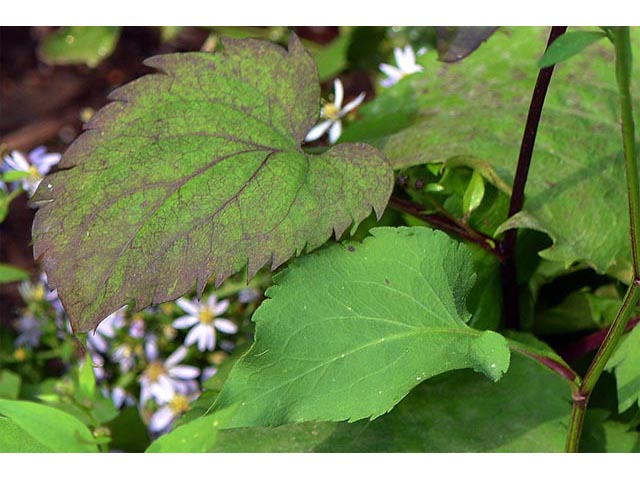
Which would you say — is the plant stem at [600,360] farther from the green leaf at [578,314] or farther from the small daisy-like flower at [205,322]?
the small daisy-like flower at [205,322]

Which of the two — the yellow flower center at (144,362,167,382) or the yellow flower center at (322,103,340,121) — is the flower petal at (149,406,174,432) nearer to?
the yellow flower center at (144,362,167,382)

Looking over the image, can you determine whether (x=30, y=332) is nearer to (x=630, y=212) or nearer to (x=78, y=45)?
(x=78, y=45)

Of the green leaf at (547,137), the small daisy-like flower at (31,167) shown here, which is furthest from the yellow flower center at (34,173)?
the green leaf at (547,137)

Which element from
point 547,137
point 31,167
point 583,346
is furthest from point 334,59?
point 583,346

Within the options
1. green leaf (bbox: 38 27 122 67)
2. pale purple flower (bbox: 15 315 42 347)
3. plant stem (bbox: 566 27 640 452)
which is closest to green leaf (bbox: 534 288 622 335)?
plant stem (bbox: 566 27 640 452)

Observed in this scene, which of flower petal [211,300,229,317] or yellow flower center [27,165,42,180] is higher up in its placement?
yellow flower center [27,165,42,180]

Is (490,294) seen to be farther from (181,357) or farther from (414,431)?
(181,357)
